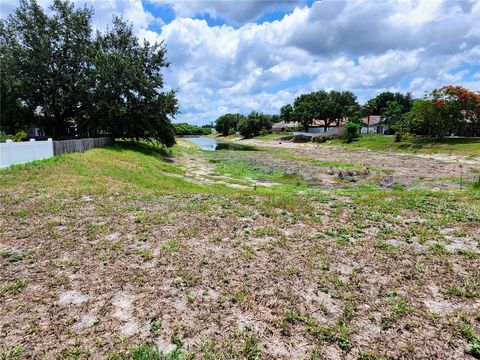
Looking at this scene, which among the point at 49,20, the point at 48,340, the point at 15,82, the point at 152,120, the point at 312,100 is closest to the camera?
the point at 48,340

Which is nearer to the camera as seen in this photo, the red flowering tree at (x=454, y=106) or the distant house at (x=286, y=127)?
the red flowering tree at (x=454, y=106)

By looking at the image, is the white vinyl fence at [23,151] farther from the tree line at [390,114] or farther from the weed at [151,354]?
the tree line at [390,114]

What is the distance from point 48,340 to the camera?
3557 millimetres

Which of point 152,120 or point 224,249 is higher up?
point 152,120

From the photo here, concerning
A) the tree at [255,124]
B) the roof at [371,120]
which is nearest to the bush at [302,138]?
the roof at [371,120]

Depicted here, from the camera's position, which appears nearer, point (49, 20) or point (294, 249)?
point (294, 249)

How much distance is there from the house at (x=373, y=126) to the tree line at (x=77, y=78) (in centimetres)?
5275

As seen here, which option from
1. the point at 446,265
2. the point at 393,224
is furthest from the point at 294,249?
the point at 393,224

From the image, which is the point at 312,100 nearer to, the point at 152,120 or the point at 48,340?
the point at 152,120

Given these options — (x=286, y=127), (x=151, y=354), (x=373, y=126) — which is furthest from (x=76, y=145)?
(x=286, y=127)

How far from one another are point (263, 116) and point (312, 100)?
14870mm

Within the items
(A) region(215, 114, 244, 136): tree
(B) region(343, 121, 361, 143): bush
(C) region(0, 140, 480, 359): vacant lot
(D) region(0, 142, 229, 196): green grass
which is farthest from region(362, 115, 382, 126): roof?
(C) region(0, 140, 480, 359): vacant lot

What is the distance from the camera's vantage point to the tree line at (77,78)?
94.2ft

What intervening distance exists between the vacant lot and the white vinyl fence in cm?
620
